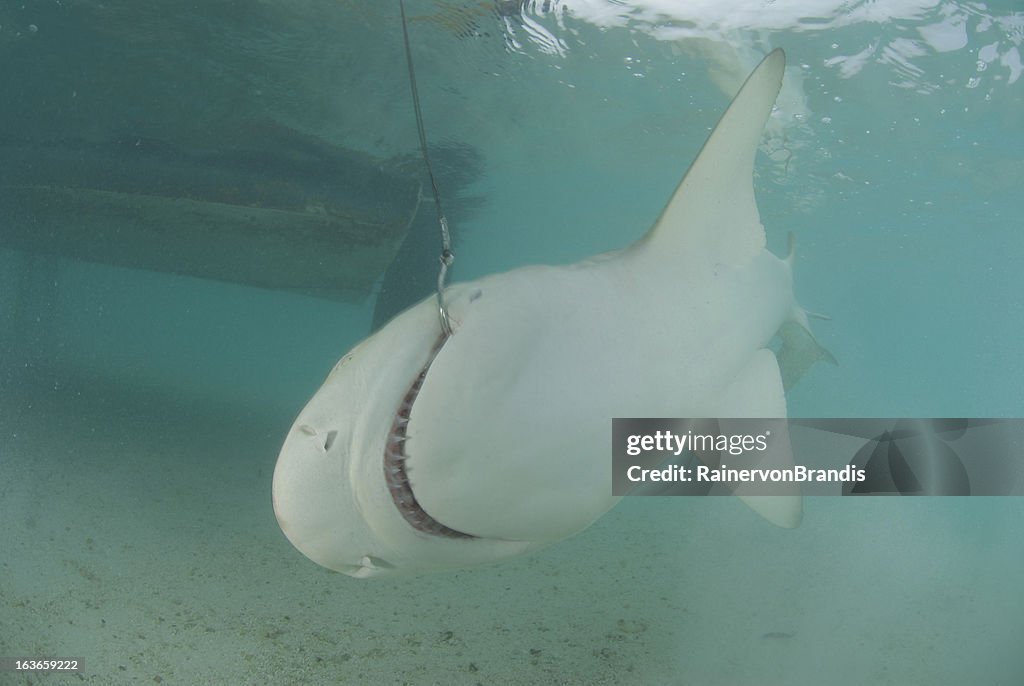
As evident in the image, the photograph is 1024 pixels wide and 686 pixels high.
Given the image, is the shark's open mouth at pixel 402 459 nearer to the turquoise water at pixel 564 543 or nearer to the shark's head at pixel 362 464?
the shark's head at pixel 362 464

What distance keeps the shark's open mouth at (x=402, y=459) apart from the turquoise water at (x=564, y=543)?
2825 mm

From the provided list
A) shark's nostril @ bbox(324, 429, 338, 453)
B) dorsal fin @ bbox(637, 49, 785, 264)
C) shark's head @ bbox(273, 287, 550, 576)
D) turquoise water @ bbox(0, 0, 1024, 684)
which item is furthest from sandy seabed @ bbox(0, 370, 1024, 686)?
shark's nostril @ bbox(324, 429, 338, 453)

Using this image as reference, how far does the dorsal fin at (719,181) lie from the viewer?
2086 millimetres

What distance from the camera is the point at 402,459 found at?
1267 millimetres

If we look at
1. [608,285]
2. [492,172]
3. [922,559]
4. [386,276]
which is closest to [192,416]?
[386,276]

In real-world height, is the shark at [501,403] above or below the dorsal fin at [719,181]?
below

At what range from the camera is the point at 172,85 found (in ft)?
29.2

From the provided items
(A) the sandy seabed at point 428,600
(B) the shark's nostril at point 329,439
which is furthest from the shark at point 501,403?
(A) the sandy seabed at point 428,600

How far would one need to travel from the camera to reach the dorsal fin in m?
2.09

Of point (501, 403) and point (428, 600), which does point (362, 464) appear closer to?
point (501, 403)

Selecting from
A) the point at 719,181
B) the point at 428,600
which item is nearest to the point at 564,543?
the point at 428,600

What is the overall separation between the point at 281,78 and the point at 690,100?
703 cm

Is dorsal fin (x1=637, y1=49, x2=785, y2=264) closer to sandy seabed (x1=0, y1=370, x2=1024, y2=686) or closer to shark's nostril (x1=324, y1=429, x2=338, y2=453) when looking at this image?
shark's nostril (x1=324, y1=429, x2=338, y2=453)

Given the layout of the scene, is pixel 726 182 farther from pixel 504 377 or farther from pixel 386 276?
pixel 386 276
